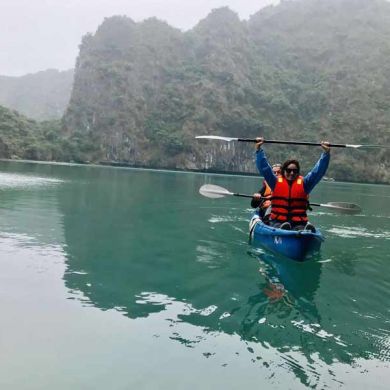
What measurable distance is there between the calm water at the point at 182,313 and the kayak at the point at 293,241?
33cm

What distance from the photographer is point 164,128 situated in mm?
98062

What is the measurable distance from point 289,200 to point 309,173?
0.73 metres

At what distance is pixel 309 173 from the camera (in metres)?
9.42

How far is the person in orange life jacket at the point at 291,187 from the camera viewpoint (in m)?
9.07

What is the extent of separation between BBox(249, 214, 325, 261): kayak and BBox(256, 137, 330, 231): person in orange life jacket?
0.34 m

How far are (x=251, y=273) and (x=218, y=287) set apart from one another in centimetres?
134

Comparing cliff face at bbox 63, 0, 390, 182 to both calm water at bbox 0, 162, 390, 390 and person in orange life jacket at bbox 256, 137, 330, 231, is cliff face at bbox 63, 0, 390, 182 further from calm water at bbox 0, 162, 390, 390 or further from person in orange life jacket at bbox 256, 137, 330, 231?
calm water at bbox 0, 162, 390, 390

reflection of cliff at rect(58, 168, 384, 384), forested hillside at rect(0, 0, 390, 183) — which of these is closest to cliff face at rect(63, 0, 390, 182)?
forested hillside at rect(0, 0, 390, 183)

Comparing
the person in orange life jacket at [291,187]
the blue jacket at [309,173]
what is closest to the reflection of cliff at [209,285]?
the person in orange life jacket at [291,187]

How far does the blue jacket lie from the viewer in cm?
893

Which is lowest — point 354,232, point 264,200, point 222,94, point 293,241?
point 354,232

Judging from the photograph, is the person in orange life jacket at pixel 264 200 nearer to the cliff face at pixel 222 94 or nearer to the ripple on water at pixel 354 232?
the ripple on water at pixel 354 232

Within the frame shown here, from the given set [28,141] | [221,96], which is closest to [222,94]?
[221,96]

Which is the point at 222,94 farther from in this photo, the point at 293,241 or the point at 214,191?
the point at 293,241
